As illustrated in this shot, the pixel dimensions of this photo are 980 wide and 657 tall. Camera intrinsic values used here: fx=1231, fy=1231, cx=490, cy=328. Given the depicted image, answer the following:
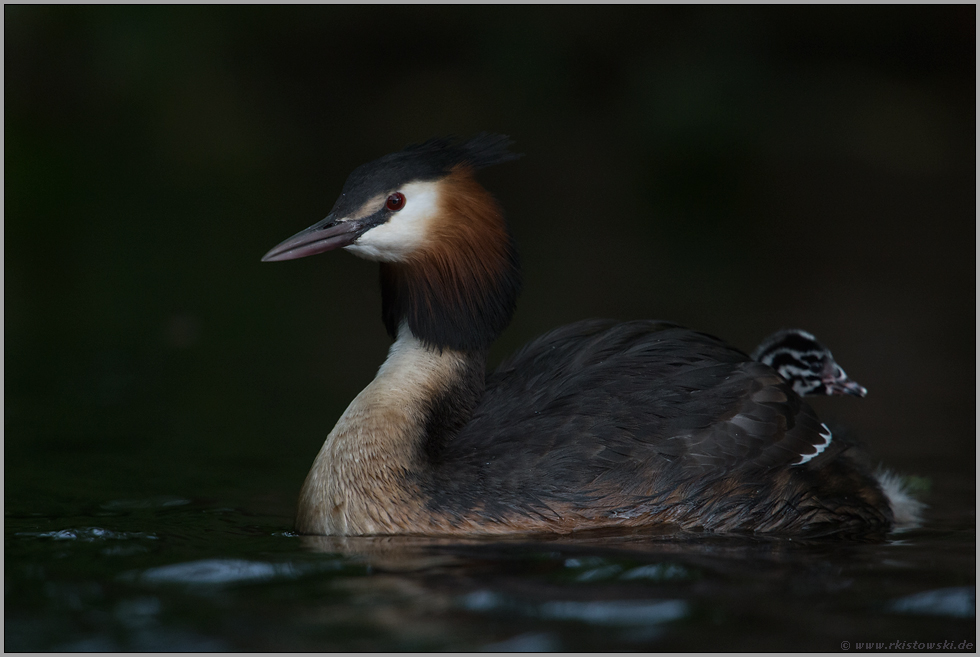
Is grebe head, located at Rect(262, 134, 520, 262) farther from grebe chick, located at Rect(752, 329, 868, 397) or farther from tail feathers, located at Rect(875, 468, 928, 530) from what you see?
tail feathers, located at Rect(875, 468, 928, 530)

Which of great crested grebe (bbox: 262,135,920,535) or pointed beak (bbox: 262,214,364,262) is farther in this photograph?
pointed beak (bbox: 262,214,364,262)

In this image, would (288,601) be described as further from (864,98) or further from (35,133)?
(864,98)

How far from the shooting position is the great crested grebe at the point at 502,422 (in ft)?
15.9

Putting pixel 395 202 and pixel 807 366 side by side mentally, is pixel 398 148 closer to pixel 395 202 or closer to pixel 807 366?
pixel 807 366

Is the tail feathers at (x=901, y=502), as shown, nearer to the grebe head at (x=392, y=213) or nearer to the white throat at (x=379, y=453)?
the white throat at (x=379, y=453)

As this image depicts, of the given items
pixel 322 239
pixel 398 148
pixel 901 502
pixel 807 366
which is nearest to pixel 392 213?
pixel 322 239

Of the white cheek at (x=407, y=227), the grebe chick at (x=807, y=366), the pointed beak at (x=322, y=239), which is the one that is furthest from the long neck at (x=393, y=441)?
the grebe chick at (x=807, y=366)

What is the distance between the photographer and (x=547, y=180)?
1519 cm

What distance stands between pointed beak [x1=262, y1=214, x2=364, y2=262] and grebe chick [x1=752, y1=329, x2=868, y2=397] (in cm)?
216

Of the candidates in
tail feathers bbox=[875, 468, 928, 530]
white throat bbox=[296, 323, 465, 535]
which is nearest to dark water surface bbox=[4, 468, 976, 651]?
white throat bbox=[296, 323, 465, 535]

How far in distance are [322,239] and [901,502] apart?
2.86 metres

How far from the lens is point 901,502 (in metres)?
5.60

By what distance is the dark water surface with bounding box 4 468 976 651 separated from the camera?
361 cm

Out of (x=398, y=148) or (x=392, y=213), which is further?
(x=398, y=148)
